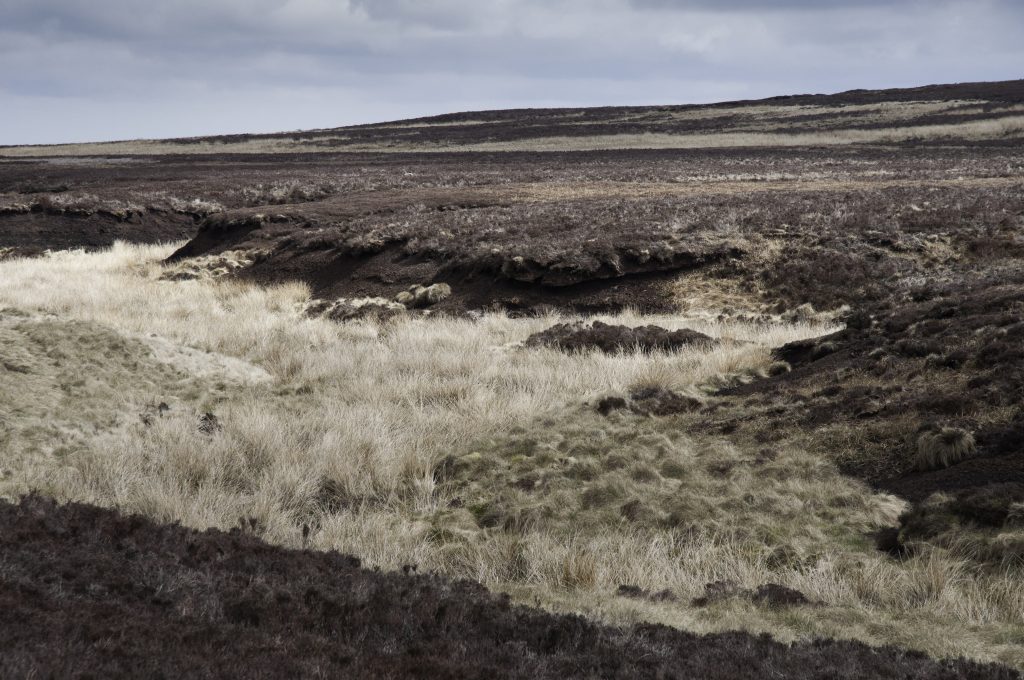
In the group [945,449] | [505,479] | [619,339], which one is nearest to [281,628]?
[505,479]

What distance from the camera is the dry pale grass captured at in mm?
5445

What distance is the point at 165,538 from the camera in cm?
493

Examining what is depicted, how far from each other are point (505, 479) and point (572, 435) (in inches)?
45.5

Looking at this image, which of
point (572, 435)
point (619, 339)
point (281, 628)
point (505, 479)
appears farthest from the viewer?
point (619, 339)

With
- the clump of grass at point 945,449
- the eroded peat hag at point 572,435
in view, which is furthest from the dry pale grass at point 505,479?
the clump of grass at point 945,449

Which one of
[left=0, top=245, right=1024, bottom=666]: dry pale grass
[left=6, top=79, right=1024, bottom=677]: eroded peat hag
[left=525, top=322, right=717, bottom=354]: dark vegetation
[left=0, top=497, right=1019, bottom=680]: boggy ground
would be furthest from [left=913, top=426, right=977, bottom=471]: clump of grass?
[left=525, top=322, right=717, bottom=354]: dark vegetation

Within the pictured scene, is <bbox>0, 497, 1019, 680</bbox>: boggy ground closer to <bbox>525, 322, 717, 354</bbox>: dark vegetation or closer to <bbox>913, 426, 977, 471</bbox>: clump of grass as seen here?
<bbox>913, 426, 977, 471</bbox>: clump of grass

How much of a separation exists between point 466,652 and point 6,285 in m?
21.1

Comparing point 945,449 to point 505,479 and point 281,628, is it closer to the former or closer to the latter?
point 505,479

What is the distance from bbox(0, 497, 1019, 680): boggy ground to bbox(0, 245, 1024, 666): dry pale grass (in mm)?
657

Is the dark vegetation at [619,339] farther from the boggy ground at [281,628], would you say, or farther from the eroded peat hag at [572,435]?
the boggy ground at [281,628]

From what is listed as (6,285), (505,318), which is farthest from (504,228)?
(6,285)

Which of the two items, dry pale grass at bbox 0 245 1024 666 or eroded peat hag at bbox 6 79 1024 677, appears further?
dry pale grass at bbox 0 245 1024 666

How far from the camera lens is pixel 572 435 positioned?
Result: 902 cm
